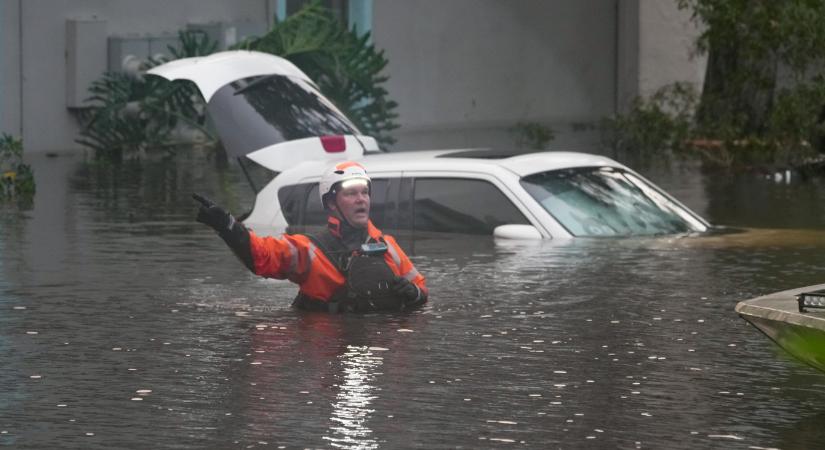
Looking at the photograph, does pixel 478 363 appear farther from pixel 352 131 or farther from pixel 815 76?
pixel 815 76

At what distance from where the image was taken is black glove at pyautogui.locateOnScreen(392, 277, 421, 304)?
1209cm

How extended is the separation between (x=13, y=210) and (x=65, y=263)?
15.1 ft

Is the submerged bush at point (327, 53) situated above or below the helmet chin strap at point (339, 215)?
above

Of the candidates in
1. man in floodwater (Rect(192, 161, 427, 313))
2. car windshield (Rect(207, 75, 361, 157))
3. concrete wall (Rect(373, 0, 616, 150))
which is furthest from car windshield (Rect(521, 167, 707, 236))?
concrete wall (Rect(373, 0, 616, 150))

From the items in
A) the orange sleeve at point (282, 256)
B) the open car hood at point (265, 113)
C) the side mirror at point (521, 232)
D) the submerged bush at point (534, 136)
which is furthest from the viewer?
the submerged bush at point (534, 136)

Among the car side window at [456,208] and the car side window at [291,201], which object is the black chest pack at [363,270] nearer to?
the car side window at [456,208]

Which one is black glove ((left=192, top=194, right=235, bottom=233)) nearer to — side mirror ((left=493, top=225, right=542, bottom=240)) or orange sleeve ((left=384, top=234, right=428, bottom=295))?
orange sleeve ((left=384, top=234, right=428, bottom=295))

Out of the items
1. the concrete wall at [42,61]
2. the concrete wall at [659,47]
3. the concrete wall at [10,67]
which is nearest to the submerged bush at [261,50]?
the concrete wall at [42,61]

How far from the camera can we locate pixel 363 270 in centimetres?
1202

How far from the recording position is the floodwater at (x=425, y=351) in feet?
28.9

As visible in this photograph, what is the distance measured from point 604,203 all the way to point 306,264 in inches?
176

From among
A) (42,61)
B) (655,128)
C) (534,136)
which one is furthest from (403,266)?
(534,136)

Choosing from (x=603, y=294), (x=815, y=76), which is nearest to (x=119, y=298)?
(x=603, y=294)

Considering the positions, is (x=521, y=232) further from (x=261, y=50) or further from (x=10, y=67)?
(x=10, y=67)
